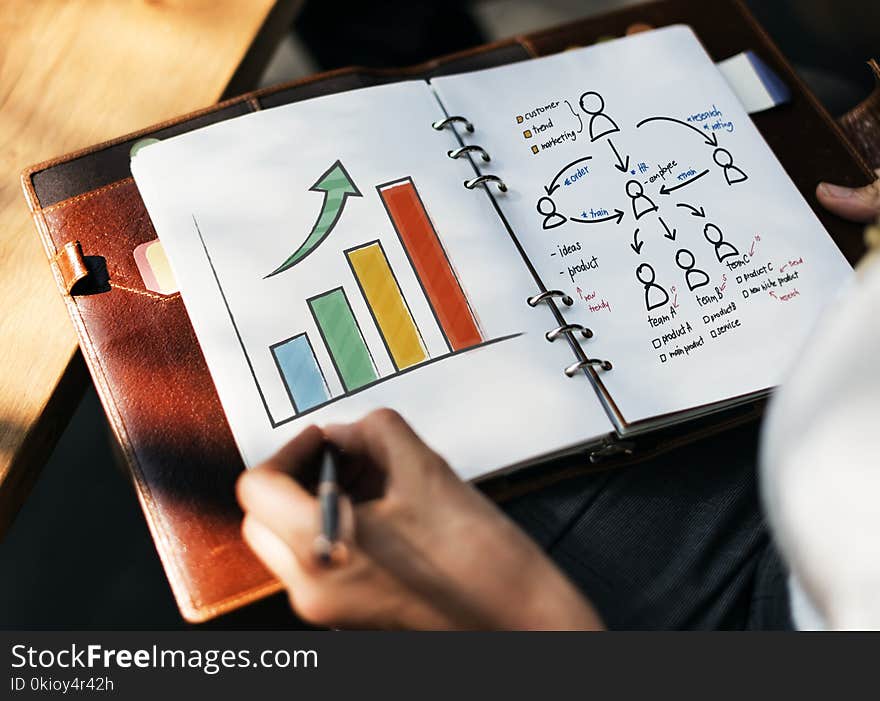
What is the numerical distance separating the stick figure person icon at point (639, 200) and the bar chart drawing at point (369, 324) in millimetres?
163

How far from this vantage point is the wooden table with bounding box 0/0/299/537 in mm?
721

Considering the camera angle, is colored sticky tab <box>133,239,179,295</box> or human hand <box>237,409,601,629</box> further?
colored sticky tab <box>133,239,179,295</box>

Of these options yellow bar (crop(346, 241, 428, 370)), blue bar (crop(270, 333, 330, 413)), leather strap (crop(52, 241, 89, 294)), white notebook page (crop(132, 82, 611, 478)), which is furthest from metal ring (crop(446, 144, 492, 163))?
leather strap (crop(52, 241, 89, 294))

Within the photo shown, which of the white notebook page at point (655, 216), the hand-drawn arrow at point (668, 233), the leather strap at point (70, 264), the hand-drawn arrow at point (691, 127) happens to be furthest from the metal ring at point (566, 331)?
the leather strap at point (70, 264)

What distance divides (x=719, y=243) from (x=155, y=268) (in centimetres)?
48

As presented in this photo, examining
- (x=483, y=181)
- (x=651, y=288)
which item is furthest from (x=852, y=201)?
(x=483, y=181)

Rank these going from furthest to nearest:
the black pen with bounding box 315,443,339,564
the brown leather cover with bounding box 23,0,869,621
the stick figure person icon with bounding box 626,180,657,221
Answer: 1. the stick figure person icon with bounding box 626,180,657,221
2. the brown leather cover with bounding box 23,0,869,621
3. the black pen with bounding box 315,443,339,564

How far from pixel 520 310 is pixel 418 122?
0.20m

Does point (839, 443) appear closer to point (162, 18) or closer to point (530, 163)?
point (530, 163)

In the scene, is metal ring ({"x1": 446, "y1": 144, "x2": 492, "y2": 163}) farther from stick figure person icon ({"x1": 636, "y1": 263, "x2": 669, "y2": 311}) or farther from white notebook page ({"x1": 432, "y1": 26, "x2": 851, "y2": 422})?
stick figure person icon ({"x1": 636, "y1": 263, "x2": 669, "y2": 311})

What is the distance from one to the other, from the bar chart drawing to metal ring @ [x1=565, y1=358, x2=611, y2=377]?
50 millimetres

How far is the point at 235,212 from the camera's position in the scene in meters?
0.67

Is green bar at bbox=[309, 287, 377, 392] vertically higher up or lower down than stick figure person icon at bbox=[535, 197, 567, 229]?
lower down

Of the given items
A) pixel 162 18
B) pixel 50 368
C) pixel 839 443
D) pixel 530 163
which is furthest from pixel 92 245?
pixel 839 443
